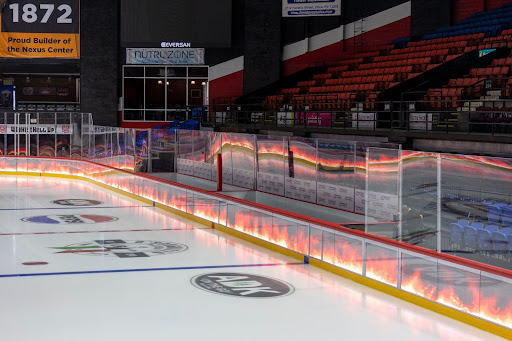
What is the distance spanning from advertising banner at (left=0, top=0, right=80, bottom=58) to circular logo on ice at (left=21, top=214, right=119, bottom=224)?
545 inches

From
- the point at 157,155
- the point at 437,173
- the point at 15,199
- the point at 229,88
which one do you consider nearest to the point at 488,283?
the point at 437,173

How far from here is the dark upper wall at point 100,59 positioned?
81.7 ft

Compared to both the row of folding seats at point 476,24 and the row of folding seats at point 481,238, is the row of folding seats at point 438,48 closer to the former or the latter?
the row of folding seats at point 476,24

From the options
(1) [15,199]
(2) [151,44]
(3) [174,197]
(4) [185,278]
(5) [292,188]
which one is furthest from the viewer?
(2) [151,44]

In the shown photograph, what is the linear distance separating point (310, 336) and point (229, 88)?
20256mm

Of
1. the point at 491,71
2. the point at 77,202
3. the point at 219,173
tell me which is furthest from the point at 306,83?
the point at 219,173

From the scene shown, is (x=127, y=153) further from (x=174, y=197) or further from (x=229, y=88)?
(x=229, y=88)

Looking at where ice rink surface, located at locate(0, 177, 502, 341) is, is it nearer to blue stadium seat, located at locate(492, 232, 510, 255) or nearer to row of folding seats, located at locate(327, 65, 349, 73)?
blue stadium seat, located at locate(492, 232, 510, 255)

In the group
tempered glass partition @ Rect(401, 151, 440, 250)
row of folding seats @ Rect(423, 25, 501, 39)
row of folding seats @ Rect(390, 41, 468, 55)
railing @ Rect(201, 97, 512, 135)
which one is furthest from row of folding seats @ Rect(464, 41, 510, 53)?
tempered glass partition @ Rect(401, 151, 440, 250)

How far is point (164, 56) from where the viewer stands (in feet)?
82.9

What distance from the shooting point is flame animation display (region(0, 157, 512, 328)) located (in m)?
5.63

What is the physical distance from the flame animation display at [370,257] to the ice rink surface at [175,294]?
177 mm

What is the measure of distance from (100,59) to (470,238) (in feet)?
68.8

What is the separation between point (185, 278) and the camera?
7492 millimetres
